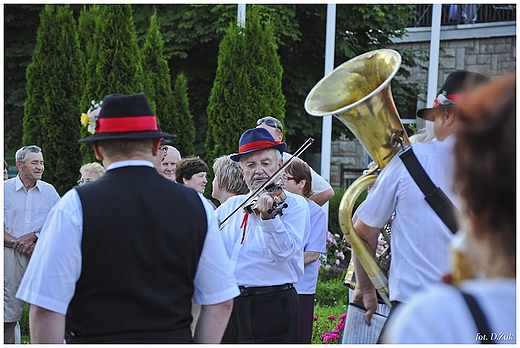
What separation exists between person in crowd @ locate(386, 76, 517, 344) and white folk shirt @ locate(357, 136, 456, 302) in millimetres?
1673

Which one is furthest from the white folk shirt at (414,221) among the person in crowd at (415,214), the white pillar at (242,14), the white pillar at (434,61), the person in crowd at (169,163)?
the white pillar at (434,61)

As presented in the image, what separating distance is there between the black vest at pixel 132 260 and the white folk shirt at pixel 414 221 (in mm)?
845

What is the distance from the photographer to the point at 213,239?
9.23 feet

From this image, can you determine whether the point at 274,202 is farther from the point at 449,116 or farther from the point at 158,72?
the point at 158,72

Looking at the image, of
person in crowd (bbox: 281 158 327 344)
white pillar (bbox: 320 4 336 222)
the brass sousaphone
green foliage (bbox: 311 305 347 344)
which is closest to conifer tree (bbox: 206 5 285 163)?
white pillar (bbox: 320 4 336 222)

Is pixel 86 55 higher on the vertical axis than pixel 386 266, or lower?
higher

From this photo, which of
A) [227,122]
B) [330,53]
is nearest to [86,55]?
[227,122]

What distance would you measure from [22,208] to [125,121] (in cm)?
359

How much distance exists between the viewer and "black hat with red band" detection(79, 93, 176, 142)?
2777 millimetres

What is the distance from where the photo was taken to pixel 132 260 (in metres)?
2.59

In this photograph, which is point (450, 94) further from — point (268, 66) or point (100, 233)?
point (268, 66)

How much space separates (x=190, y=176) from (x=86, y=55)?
24.6 feet

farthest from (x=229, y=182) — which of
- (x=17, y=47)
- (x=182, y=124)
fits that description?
(x=17, y=47)

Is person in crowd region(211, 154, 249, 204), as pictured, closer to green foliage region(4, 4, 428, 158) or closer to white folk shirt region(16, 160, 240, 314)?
white folk shirt region(16, 160, 240, 314)
